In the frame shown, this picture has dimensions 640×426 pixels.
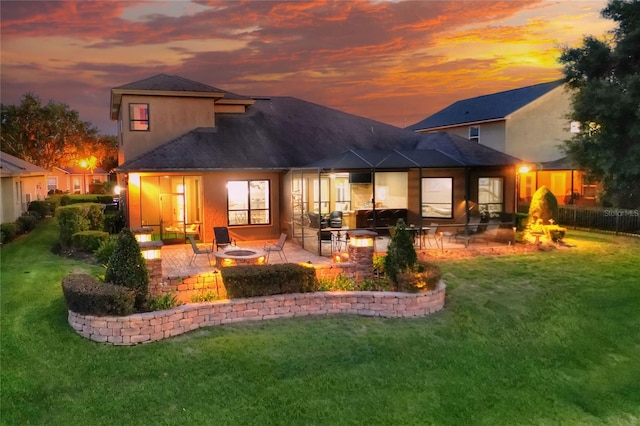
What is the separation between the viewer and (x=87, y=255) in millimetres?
14344

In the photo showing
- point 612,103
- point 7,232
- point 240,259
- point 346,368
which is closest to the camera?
point 346,368

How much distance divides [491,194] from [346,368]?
13550 mm

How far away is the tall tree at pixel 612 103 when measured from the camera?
A: 12484 mm

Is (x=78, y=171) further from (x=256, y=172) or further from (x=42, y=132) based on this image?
(x=256, y=172)

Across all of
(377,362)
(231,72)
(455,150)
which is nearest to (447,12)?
(455,150)

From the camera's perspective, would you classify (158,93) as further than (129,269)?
Yes

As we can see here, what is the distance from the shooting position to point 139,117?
18.5 m

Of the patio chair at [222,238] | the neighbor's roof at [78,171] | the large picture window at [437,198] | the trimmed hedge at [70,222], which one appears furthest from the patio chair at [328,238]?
the neighbor's roof at [78,171]

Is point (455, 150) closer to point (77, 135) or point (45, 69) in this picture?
point (45, 69)

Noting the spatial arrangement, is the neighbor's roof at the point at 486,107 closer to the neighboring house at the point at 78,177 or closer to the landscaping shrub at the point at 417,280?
the landscaping shrub at the point at 417,280

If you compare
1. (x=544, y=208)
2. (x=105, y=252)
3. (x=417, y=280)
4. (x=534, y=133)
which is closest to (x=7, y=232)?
(x=105, y=252)

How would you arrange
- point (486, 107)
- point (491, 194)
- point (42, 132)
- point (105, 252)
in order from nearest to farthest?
point (105, 252), point (491, 194), point (486, 107), point (42, 132)

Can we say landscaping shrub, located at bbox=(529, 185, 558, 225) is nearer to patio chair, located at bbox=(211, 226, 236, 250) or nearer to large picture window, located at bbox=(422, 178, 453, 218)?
large picture window, located at bbox=(422, 178, 453, 218)

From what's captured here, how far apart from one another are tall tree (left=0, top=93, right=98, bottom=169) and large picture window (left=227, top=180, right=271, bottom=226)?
4630 cm
